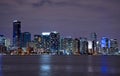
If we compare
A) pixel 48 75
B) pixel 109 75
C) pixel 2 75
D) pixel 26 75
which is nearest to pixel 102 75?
pixel 109 75

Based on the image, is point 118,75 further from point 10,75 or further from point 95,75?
point 10,75

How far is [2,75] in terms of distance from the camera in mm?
94125

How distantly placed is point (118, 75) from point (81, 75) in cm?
1006

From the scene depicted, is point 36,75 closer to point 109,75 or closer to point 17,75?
point 17,75

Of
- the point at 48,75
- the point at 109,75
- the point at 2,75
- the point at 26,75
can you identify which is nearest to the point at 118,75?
the point at 109,75

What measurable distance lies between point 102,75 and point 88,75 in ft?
14.2

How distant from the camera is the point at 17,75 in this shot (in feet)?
310

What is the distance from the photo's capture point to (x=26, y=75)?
307 ft

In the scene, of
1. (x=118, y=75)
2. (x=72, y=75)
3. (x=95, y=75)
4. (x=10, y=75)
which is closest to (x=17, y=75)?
(x=10, y=75)

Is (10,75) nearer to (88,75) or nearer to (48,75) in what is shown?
(48,75)

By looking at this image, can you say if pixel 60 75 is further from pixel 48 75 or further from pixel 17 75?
pixel 17 75

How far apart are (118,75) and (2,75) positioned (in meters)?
31.1

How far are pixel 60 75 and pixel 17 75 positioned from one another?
1166 centimetres

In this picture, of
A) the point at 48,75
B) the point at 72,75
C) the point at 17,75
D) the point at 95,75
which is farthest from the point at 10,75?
the point at 95,75
